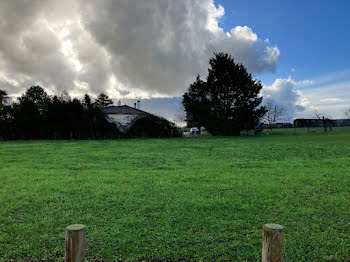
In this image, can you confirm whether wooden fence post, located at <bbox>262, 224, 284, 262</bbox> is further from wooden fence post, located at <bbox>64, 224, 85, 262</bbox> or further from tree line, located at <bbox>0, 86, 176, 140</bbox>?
tree line, located at <bbox>0, 86, 176, 140</bbox>

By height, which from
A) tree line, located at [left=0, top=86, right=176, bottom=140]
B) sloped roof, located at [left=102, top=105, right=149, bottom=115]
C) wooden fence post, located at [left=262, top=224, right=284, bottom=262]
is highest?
sloped roof, located at [left=102, top=105, right=149, bottom=115]

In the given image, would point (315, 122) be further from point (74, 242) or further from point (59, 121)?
point (74, 242)

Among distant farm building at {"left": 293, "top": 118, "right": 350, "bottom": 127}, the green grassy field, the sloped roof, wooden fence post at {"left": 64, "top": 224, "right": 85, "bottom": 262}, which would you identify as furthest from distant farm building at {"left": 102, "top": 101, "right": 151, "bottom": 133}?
distant farm building at {"left": 293, "top": 118, "right": 350, "bottom": 127}

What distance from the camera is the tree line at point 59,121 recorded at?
2714 centimetres

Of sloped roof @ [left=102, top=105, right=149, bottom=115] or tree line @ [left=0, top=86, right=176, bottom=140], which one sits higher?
sloped roof @ [left=102, top=105, right=149, bottom=115]

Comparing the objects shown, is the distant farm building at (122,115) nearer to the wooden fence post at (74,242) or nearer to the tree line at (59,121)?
the tree line at (59,121)

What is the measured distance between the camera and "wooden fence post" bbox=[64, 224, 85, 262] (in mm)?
1980

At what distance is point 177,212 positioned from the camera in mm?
4887

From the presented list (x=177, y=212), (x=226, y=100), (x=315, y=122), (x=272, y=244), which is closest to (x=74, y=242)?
(x=272, y=244)

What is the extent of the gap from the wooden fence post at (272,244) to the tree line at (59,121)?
85.9 ft

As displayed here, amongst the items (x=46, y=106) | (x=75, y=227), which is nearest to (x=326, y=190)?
(x=75, y=227)

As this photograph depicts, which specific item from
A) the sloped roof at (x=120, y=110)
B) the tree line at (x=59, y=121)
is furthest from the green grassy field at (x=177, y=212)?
the sloped roof at (x=120, y=110)

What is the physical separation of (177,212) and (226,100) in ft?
99.6

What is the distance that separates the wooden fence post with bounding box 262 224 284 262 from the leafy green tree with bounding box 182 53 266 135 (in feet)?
103
